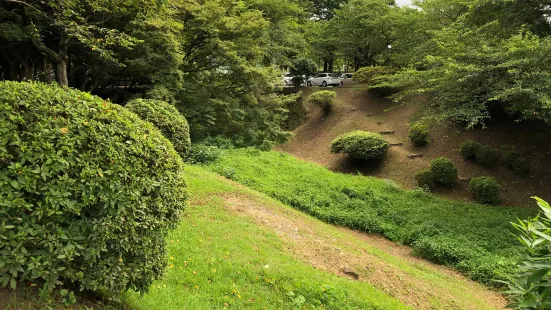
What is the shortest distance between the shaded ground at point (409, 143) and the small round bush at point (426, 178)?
39 cm

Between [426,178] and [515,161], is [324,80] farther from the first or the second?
[515,161]

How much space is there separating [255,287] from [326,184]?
776 cm

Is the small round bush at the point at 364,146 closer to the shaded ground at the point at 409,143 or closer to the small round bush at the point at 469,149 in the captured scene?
the shaded ground at the point at 409,143

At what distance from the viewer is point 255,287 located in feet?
14.2

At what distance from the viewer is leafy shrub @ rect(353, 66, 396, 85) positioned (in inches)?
846

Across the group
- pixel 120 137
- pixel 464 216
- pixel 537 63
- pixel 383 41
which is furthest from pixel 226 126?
pixel 383 41

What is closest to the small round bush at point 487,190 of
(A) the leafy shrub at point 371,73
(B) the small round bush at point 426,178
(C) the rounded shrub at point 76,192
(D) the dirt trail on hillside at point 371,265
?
(B) the small round bush at point 426,178

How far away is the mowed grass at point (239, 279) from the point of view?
12.3ft

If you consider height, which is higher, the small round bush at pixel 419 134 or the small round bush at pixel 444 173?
the small round bush at pixel 419 134

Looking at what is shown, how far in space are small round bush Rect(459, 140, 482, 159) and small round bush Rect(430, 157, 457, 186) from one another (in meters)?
1.92

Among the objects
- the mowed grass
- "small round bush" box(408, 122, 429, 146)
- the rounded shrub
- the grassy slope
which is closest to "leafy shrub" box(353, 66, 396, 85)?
"small round bush" box(408, 122, 429, 146)

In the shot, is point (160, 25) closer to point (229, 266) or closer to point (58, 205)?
point (229, 266)

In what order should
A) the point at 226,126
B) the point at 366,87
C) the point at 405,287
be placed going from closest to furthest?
the point at 405,287, the point at 226,126, the point at 366,87

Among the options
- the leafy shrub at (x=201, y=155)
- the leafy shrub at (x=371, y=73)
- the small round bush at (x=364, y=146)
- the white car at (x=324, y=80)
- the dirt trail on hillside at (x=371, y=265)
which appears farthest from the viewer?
the white car at (x=324, y=80)
